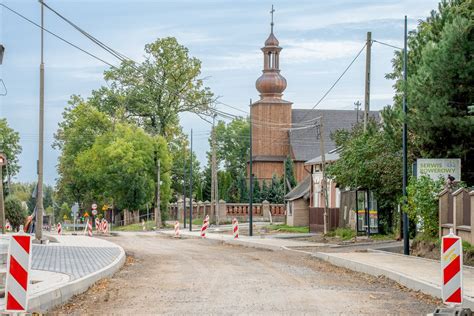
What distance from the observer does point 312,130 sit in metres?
108

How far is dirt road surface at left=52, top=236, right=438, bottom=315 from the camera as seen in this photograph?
12.9 m

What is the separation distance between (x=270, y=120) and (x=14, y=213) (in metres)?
42.4

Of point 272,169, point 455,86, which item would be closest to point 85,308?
point 455,86

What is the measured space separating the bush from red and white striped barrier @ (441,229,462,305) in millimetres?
59103

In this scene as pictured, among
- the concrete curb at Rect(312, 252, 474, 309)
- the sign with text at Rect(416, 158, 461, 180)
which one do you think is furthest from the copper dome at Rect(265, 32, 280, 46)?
the concrete curb at Rect(312, 252, 474, 309)

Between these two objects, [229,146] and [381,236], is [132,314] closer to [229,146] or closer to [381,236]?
[381,236]

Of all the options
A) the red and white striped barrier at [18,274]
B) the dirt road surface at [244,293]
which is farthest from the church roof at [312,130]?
the red and white striped barrier at [18,274]

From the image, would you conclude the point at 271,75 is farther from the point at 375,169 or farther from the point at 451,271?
the point at 451,271

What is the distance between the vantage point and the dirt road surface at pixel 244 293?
508 inches

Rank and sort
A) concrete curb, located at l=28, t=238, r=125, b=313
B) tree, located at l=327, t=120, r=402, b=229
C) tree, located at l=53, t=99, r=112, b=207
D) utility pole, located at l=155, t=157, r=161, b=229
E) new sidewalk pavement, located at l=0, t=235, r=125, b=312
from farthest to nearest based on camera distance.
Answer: tree, located at l=53, t=99, r=112, b=207 → utility pole, located at l=155, t=157, r=161, b=229 → tree, located at l=327, t=120, r=402, b=229 → new sidewalk pavement, located at l=0, t=235, r=125, b=312 → concrete curb, located at l=28, t=238, r=125, b=313

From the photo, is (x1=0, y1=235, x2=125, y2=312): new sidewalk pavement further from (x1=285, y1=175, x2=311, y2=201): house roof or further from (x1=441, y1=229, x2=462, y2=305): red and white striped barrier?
(x1=285, y1=175, x2=311, y2=201): house roof

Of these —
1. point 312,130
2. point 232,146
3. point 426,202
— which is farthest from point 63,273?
point 232,146

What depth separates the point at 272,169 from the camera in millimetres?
104812

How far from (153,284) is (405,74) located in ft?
39.6
